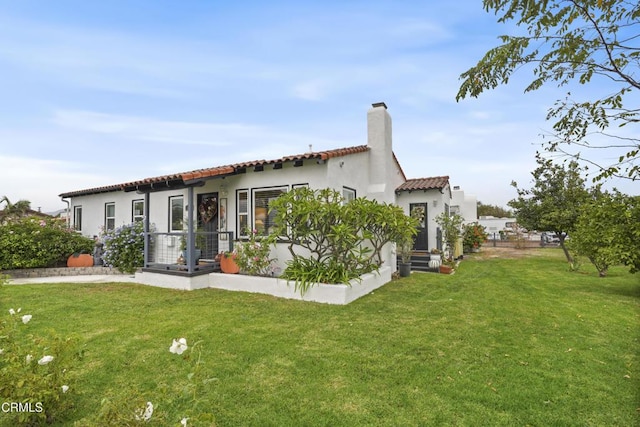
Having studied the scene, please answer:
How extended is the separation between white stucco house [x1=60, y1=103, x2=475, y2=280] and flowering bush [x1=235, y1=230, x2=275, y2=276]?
68 cm

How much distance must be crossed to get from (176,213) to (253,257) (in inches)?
177

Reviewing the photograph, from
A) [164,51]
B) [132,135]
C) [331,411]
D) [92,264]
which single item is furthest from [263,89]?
[331,411]

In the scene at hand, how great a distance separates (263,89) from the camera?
11.6m

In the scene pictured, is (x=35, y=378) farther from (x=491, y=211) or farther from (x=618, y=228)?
(x=491, y=211)

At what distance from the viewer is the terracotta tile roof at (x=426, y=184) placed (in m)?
13.6

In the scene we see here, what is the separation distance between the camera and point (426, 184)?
1394 cm

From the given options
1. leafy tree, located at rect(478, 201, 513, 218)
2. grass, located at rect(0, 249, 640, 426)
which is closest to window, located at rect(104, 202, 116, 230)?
grass, located at rect(0, 249, 640, 426)

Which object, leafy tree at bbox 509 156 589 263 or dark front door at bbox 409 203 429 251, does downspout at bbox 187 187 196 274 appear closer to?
dark front door at bbox 409 203 429 251

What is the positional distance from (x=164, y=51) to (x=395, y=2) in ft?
22.1

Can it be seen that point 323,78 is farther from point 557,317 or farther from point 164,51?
point 557,317

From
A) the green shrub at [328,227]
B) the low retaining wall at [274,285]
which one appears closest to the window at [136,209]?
the low retaining wall at [274,285]

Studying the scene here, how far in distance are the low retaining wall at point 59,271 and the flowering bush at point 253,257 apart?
5.49 m

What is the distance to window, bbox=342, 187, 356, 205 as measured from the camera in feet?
30.5

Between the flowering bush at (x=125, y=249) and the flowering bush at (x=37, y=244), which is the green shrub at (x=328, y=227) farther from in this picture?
the flowering bush at (x=37, y=244)
